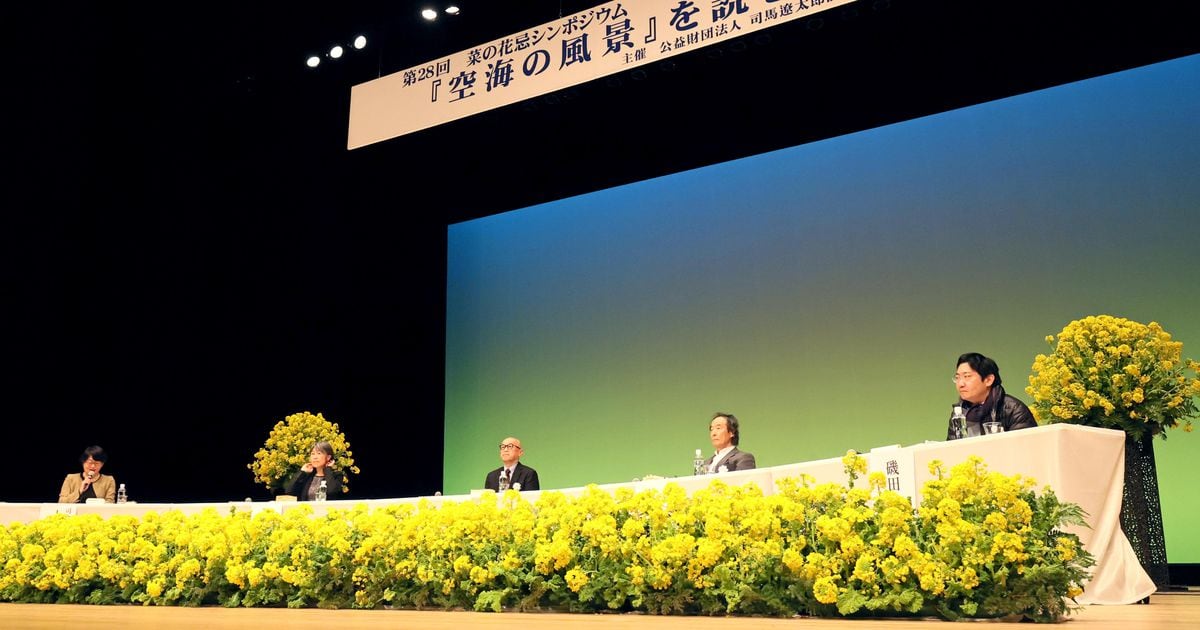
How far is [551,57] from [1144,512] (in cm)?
382

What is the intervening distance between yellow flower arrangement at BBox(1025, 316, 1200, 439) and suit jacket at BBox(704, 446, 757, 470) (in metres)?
1.23

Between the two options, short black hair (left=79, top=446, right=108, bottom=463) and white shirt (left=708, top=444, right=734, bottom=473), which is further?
short black hair (left=79, top=446, right=108, bottom=463)

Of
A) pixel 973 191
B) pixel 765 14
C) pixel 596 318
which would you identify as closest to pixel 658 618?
pixel 765 14

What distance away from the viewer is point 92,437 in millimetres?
6723

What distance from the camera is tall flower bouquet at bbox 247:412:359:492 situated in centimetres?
591

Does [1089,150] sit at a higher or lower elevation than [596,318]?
higher

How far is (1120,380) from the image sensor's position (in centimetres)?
Answer: 337

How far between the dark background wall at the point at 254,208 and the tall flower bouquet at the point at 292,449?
1147 millimetres

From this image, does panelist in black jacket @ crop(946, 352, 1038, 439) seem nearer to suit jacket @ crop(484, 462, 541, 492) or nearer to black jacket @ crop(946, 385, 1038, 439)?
black jacket @ crop(946, 385, 1038, 439)

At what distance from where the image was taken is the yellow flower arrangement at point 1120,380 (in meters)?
3.38

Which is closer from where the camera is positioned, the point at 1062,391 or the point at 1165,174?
the point at 1062,391

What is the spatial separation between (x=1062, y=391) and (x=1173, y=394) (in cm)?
37

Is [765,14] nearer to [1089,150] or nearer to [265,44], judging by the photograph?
[1089,150]

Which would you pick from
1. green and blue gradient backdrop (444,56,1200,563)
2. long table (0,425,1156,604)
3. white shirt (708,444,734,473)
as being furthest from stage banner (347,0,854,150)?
long table (0,425,1156,604)
